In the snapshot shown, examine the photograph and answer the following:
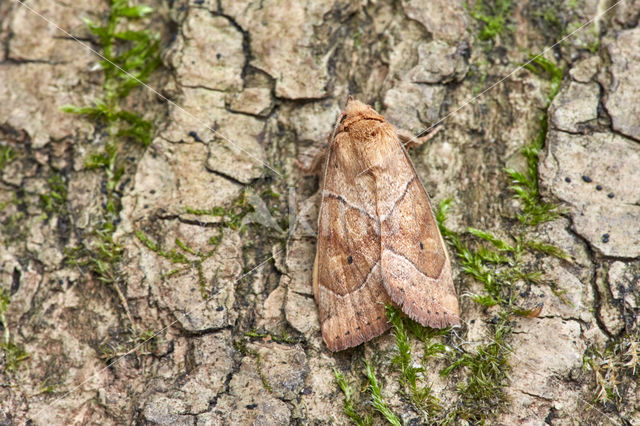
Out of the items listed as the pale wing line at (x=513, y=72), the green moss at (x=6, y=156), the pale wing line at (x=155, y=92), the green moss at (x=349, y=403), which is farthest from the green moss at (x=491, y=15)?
the green moss at (x=6, y=156)

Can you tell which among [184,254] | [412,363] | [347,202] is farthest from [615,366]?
[184,254]

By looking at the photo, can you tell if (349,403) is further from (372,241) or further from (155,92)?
(155,92)

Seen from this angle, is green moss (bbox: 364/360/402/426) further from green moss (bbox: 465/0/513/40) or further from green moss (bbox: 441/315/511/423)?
Result: green moss (bbox: 465/0/513/40)

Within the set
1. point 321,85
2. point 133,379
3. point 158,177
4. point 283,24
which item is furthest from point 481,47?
point 133,379

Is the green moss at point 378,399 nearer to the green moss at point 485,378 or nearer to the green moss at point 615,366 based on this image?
the green moss at point 485,378

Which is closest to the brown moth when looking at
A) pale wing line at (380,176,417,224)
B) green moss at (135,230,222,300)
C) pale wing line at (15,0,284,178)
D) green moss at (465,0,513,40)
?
pale wing line at (380,176,417,224)

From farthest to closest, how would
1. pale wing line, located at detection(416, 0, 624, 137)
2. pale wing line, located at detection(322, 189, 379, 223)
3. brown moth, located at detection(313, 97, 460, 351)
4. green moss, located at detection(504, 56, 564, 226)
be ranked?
pale wing line, located at detection(416, 0, 624, 137) < pale wing line, located at detection(322, 189, 379, 223) < green moss, located at detection(504, 56, 564, 226) < brown moth, located at detection(313, 97, 460, 351)
